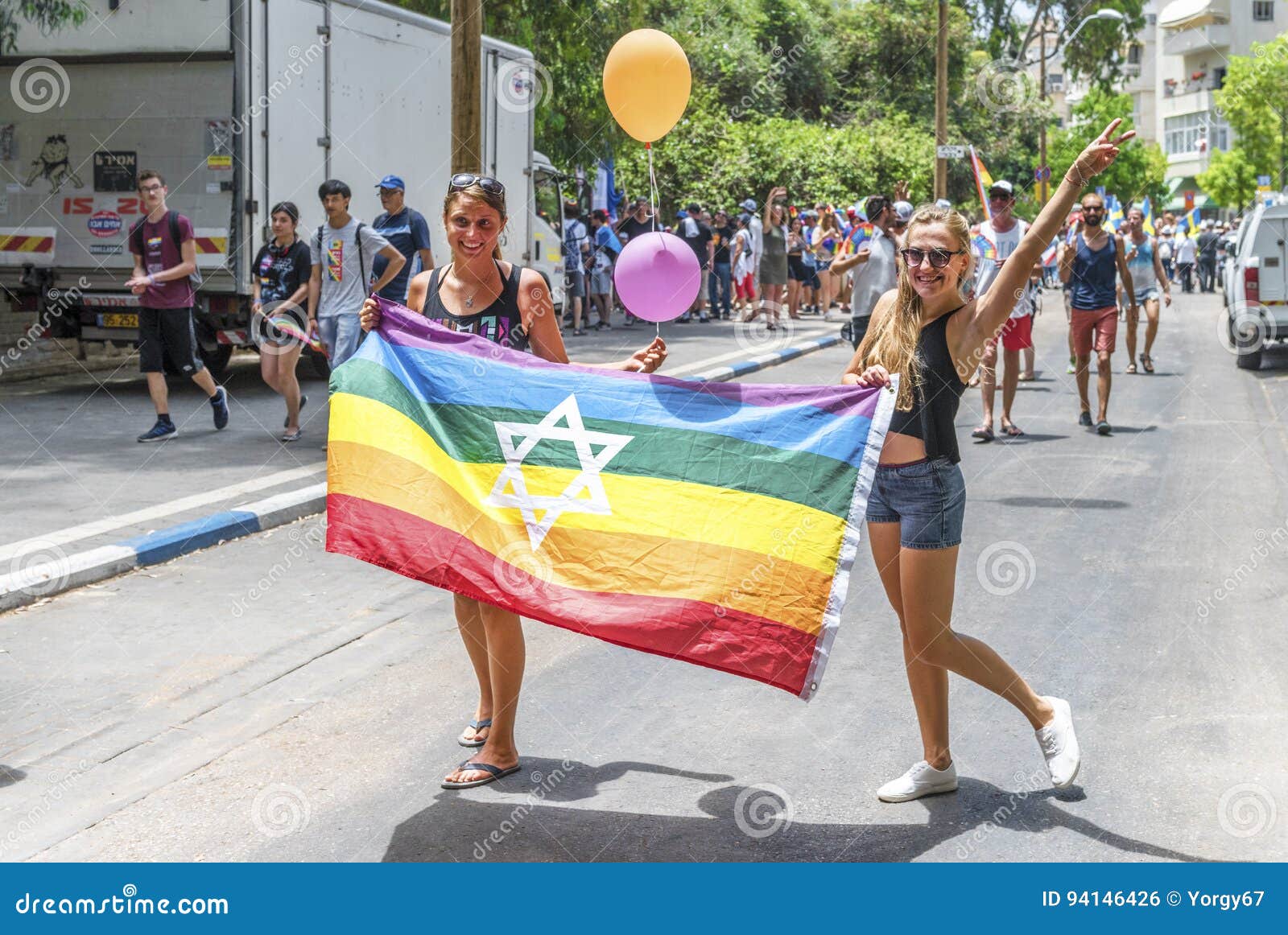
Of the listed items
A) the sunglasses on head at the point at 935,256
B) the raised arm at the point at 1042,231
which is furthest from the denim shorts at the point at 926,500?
the sunglasses on head at the point at 935,256

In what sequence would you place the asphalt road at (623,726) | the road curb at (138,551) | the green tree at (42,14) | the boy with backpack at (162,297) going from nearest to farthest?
the asphalt road at (623,726)
the road curb at (138,551)
the boy with backpack at (162,297)
the green tree at (42,14)

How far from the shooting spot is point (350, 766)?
505 cm

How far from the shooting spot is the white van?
61.3ft

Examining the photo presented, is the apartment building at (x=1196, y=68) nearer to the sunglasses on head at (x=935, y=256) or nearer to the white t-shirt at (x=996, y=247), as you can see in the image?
the white t-shirt at (x=996, y=247)

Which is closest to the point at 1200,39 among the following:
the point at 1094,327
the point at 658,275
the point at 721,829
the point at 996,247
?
the point at 1094,327

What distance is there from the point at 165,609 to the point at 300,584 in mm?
744

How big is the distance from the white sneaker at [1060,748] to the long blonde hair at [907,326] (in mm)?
1124

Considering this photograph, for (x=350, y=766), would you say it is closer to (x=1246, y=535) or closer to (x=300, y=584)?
(x=300, y=584)

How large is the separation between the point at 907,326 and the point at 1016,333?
8.44 m

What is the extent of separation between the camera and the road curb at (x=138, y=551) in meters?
7.23

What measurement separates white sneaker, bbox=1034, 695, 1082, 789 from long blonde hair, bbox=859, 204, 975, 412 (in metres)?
1.12

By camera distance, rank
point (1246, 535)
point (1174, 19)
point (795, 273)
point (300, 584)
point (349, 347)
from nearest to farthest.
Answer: point (300, 584), point (1246, 535), point (349, 347), point (795, 273), point (1174, 19)

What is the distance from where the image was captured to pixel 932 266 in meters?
4.45

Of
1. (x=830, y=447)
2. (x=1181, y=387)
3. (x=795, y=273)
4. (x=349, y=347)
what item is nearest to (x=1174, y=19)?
(x=795, y=273)
